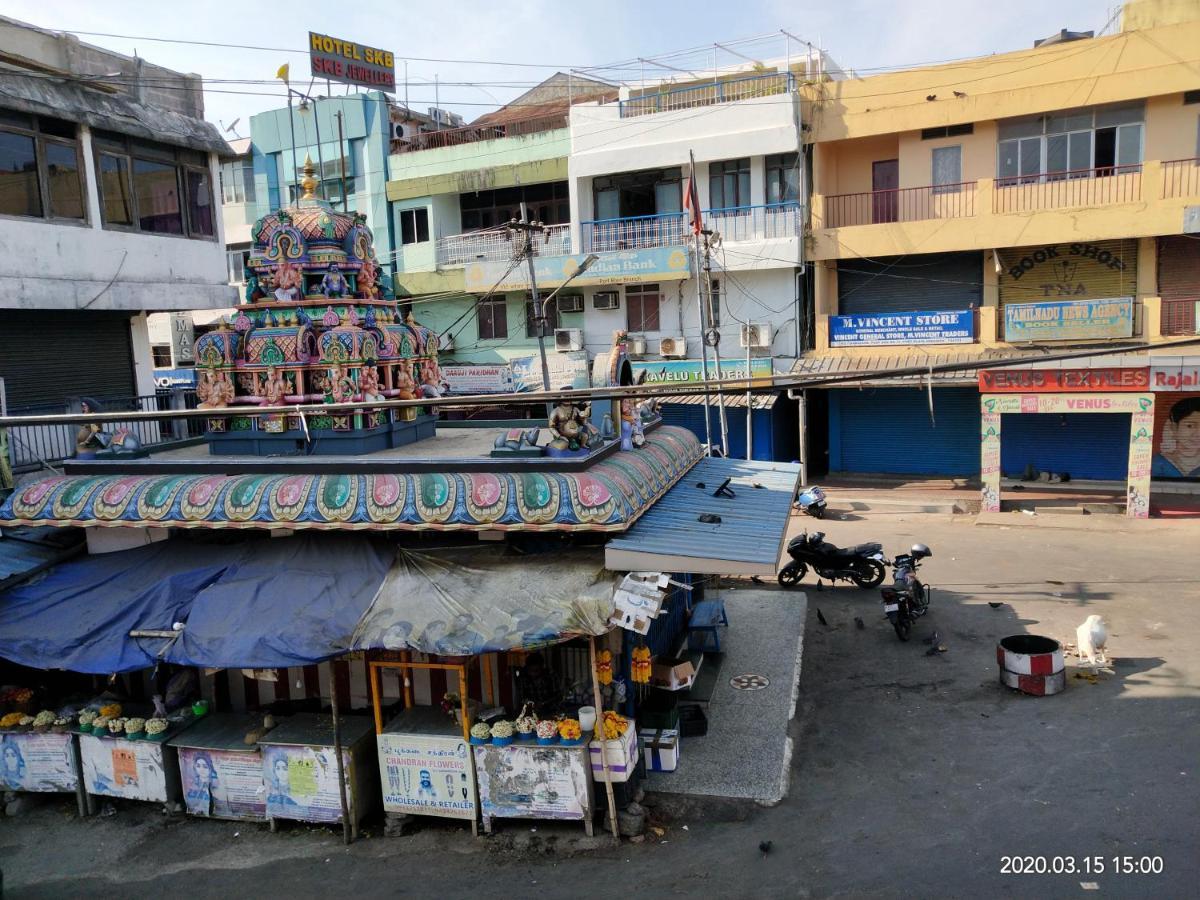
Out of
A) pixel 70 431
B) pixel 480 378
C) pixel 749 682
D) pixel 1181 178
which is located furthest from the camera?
pixel 480 378

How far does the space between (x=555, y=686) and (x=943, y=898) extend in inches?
169

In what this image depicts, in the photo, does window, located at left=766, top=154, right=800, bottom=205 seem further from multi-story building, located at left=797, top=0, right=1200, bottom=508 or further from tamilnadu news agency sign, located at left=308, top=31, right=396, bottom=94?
tamilnadu news agency sign, located at left=308, top=31, right=396, bottom=94

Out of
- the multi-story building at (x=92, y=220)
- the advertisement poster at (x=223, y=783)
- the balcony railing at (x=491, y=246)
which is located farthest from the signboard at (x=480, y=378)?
the advertisement poster at (x=223, y=783)

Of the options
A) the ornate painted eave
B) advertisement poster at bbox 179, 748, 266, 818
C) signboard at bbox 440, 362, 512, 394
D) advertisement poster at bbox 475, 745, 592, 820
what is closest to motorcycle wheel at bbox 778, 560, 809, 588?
the ornate painted eave

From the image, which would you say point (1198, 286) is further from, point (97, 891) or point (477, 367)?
point (97, 891)

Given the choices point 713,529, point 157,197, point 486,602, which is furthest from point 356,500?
point 157,197

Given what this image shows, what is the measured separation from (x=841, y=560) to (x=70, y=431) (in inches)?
510

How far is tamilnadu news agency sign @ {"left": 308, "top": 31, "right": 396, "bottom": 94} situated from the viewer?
1212 inches

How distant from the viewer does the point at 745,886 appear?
8.06 metres

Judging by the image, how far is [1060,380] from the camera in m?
21.6

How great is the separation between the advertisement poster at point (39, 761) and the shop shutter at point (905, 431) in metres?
21.6

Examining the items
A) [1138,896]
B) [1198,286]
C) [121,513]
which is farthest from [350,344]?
[1198,286]

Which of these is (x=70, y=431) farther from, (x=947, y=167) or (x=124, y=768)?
(x=947, y=167)
